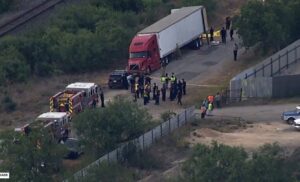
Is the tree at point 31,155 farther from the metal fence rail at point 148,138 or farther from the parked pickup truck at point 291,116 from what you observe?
the parked pickup truck at point 291,116

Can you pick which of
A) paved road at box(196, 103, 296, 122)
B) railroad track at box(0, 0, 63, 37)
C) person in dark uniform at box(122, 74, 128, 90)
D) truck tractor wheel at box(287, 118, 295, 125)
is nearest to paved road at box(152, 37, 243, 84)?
person in dark uniform at box(122, 74, 128, 90)

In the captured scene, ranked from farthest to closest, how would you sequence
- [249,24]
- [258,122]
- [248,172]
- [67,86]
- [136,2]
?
1. [136,2]
2. [249,24]
3. [67,86]
4. [258,122]
5. [248,172]

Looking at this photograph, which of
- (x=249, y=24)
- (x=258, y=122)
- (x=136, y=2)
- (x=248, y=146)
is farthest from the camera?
(x=136, y=2)

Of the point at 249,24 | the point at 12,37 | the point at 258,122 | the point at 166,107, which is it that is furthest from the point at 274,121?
the point at 12,37

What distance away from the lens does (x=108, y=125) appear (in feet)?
199

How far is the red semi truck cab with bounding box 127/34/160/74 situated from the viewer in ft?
243

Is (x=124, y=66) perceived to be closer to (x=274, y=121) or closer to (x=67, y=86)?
(x=67, y=86)

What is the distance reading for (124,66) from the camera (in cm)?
7712

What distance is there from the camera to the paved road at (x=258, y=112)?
66.8 metres

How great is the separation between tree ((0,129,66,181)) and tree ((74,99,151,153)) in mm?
2776

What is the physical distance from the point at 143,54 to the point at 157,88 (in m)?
5.34

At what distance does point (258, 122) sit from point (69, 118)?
874 cm

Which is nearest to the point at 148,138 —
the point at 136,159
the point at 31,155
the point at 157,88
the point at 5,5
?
the point at 136,159

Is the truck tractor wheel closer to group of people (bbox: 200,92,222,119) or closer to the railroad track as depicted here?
group of people (bbox: 200,92,222,119)
